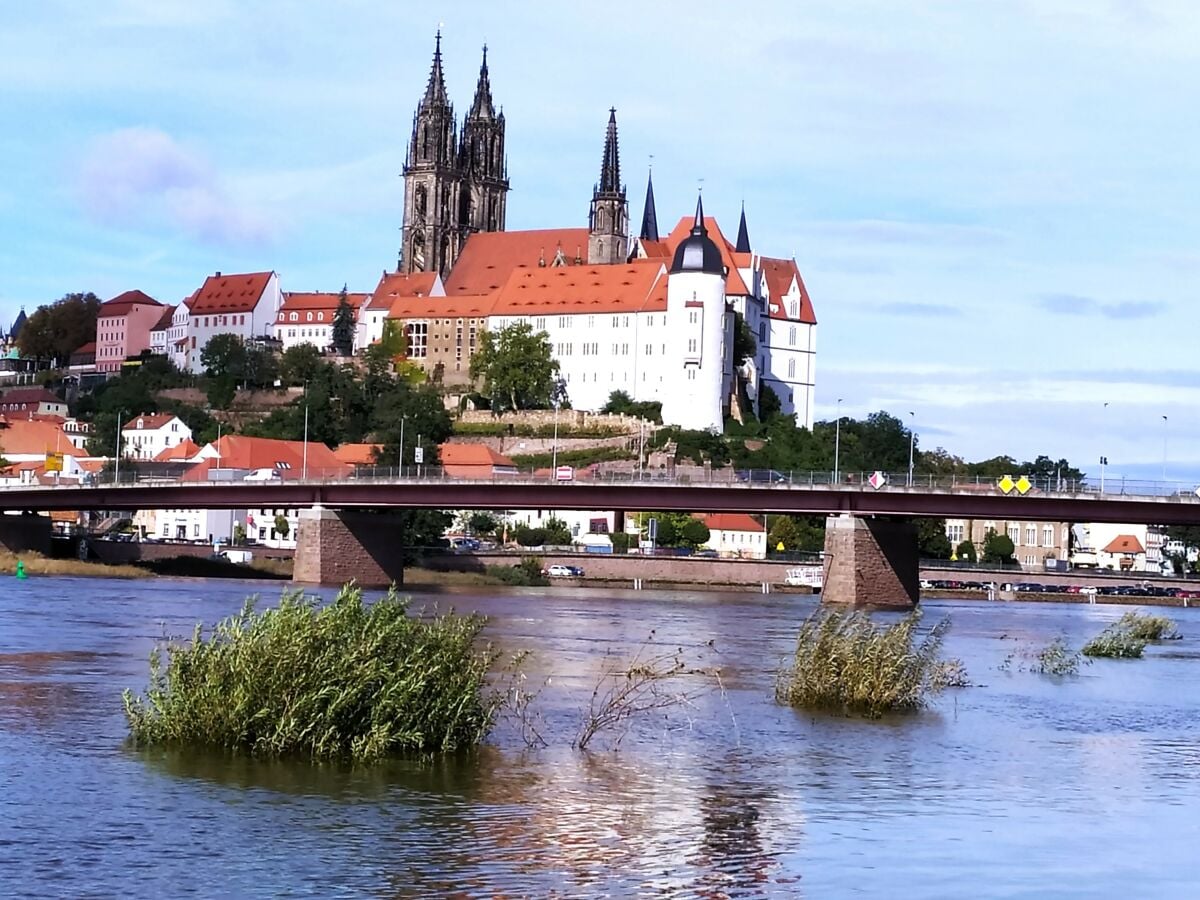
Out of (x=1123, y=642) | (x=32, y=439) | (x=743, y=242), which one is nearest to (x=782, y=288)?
(x=743, y=242)

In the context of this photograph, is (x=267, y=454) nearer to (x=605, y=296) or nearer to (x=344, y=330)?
(x=605, y=296)

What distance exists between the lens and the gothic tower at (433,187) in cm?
19475

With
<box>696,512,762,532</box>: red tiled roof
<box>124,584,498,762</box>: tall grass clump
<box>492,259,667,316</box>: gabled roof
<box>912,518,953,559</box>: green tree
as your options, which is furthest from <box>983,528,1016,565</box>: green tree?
<box>124,584,498,762</box>: tall grass clump

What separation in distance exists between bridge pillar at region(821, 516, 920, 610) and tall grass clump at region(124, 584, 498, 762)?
56896mm

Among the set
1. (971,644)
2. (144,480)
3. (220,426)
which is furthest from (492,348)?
(971,644)

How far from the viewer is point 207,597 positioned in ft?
246

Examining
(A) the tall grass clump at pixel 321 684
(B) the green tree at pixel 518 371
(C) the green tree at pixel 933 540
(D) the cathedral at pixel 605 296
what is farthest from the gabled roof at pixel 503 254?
(A) the tall grass clump at pixel 321 684

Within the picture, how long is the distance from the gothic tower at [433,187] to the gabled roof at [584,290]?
1308 centimetres

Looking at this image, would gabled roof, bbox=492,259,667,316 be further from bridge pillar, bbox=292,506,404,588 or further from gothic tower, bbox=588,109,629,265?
bridge pillar, bbox=292,506,404,588

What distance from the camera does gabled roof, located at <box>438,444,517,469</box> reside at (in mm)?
150125

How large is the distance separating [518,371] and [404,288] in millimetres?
25999

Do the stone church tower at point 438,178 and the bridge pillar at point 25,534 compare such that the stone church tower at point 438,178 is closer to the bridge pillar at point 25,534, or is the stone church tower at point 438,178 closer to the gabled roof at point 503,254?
the gabled roof at point 503,254

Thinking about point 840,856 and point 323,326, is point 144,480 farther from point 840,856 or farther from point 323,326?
point 323,326

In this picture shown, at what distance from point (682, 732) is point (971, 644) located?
3090cm
